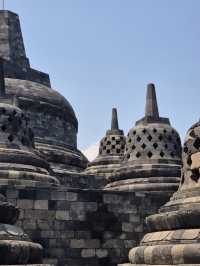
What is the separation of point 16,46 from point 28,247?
1904 centimetres

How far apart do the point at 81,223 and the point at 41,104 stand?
11.0 metres

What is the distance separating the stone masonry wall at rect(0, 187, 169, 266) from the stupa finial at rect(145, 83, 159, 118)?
4.30 metres

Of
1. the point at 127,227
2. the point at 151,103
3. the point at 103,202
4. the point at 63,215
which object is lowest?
the point at 127,227

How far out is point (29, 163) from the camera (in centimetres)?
1219

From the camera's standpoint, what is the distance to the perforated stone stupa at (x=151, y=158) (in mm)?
13867

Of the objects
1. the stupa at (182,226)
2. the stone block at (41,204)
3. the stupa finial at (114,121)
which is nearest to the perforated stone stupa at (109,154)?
the stupa finial at (114,121)

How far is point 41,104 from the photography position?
840 inches

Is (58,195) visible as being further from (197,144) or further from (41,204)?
(197,144)

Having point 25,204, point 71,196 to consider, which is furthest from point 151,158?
point 25,204

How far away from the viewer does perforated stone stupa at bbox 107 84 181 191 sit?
45.5ft

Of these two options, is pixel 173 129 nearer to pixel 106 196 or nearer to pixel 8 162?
pixel 106 196

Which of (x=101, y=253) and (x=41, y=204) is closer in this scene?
(x=41, y=204)

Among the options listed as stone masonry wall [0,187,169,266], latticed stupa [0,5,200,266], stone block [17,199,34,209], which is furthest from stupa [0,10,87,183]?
stone block [17,199,34,209]

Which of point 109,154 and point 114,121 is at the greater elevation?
point 114,121
